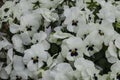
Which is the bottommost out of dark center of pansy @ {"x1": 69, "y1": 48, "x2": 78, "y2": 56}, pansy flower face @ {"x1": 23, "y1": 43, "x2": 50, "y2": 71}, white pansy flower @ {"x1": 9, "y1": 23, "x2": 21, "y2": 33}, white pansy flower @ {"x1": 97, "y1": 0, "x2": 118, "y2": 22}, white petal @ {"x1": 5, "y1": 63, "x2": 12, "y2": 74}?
white petal @ {"x1": 5, "y1": 63, "x2": 12, "y2": 74}

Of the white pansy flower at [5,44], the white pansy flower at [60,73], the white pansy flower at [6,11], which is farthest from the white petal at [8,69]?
the white pansy flower at [6,11]

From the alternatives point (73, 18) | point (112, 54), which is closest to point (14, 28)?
point (73, 18)

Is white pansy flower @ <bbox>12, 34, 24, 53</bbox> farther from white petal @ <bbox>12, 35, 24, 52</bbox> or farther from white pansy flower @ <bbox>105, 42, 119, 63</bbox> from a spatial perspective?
white pansy flower @ <bbox>105, 42, 119, 63</bbox>

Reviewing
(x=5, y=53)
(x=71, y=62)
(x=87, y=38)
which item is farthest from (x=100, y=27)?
(x=5, y=53)

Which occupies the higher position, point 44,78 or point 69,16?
point 69,16

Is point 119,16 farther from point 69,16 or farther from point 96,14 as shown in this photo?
point 69,16

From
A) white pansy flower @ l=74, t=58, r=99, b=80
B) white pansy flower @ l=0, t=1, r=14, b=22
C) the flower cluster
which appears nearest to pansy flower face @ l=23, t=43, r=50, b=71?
the flower cluster
